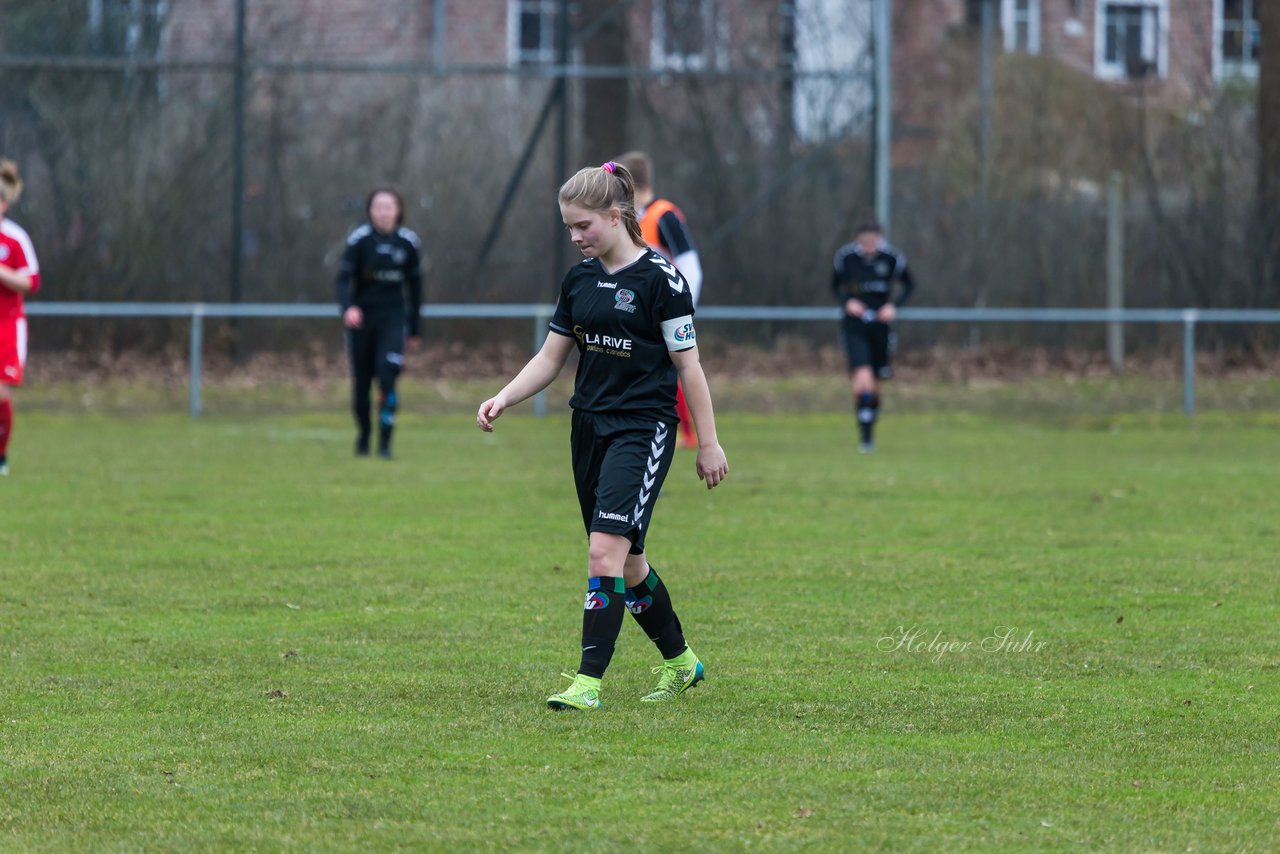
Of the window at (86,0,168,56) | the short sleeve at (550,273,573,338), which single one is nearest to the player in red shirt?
the short sleeve at (550,273,573,338)

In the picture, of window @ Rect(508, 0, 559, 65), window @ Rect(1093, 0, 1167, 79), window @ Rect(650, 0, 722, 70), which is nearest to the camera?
window @ Rect(650, 0, 722, 70)

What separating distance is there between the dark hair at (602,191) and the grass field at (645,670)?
58.8 inches

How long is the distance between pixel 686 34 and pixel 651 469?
1676 cm

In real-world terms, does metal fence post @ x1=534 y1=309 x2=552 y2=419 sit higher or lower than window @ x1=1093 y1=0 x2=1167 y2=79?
lower

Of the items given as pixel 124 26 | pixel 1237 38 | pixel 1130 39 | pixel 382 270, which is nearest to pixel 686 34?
pixel 124 26

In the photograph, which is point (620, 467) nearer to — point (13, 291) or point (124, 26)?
point (13, 291)

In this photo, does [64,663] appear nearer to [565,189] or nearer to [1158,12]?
[565,189]

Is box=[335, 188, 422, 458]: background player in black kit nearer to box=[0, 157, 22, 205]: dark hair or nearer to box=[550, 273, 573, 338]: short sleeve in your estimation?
box=[0, 157, 22, 205]: dark hair

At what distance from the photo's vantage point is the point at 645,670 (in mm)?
6434

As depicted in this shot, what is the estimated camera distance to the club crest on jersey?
586 centimetres

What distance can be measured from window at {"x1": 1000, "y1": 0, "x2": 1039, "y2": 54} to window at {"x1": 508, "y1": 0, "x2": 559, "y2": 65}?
20.5 feet

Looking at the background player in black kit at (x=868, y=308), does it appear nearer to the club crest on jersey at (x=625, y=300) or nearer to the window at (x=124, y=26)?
the window at (x=124, y=26)

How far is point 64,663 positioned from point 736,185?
52.4ft

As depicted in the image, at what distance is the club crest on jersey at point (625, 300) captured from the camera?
5.86 meters
